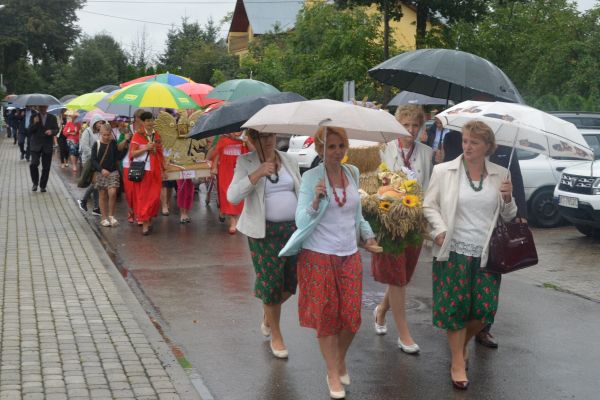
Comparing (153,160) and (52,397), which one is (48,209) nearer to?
(153,160)

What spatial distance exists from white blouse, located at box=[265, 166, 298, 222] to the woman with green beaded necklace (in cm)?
105

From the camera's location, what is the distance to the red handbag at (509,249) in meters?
6.05

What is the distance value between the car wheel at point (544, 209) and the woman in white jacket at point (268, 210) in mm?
9193

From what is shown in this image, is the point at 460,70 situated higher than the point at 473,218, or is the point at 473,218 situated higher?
the point at 460,70

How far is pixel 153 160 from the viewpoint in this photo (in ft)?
45.8

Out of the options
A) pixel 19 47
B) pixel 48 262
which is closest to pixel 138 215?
pixel 48 262

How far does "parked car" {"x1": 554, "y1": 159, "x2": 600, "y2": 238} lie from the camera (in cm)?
1318

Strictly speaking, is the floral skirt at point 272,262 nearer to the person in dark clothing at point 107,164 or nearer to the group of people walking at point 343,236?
the group of people walking at point 343,236

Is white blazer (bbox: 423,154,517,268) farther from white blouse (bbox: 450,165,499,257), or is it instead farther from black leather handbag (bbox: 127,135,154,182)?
black leather handbag (bbox: 127,135,154,182)

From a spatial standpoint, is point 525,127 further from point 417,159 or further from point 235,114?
point 235,114

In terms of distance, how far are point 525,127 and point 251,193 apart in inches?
77.7

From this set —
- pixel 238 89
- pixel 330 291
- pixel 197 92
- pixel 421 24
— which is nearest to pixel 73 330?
pixel 330 291

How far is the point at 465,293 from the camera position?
6.19 m

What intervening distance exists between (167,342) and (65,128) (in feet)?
66.4
